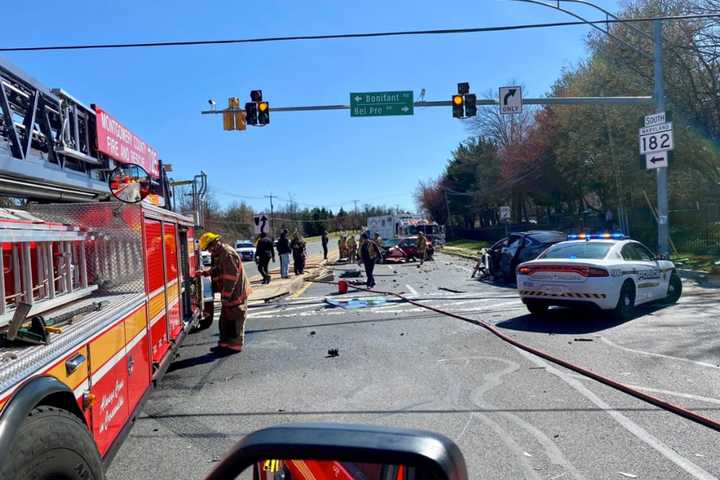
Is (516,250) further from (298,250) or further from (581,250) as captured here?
(298,250)

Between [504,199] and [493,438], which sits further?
[504,199]

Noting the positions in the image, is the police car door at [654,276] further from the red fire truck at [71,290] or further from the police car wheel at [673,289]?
the red fire truck at [71,290]

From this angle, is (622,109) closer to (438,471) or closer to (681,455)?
(681,455)

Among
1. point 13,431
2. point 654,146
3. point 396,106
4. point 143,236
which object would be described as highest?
point 396,106

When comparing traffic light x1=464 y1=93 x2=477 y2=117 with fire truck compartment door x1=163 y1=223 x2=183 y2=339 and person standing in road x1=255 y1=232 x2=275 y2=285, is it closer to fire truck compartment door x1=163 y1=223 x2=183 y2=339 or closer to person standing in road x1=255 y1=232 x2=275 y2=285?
person standing in road x1=255 y1=232 x2=275 y2=285

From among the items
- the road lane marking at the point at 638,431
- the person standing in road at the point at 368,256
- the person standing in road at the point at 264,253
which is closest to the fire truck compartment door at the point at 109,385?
the road lane marking at the point at 638,431

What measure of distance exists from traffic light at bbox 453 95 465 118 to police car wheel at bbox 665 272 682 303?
27.7ft

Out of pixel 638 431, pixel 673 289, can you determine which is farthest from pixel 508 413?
pixel 673 289

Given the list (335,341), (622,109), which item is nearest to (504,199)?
(622,109)

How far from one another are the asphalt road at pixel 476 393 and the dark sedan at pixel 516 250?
20.9 feet

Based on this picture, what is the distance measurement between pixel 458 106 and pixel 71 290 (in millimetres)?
15405

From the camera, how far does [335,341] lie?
30.8 feet

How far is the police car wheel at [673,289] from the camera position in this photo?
1190cm

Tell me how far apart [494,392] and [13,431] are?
188 inches
